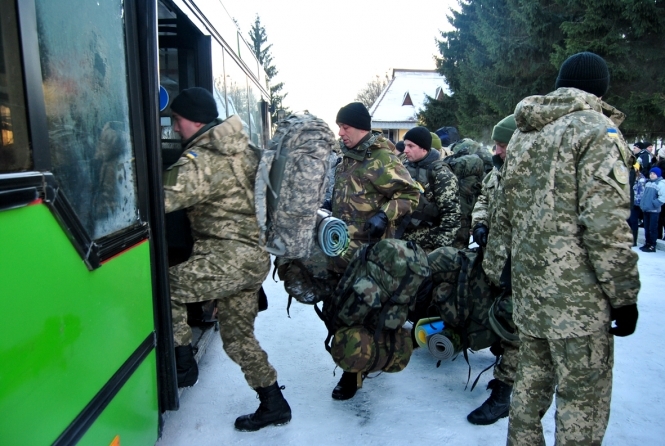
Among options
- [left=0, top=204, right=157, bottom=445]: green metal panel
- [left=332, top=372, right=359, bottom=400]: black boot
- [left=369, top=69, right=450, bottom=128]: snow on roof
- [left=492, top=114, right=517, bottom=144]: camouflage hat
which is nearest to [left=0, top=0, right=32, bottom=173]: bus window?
[left=0, top=204, right=157, bottom=445]: green metal panel

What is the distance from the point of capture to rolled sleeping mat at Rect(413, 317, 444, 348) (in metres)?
3.03

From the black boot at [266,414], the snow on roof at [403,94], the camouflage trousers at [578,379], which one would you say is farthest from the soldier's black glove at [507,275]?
the snow on roof at [403,94]

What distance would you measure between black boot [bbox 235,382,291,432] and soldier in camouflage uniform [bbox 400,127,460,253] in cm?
172

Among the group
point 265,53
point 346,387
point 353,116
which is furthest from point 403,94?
point 346,387

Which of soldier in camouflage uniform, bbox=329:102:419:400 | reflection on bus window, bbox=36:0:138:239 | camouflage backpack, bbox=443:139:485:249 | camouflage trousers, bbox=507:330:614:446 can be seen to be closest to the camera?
reflection on bus window, bbox=36:0:138:239

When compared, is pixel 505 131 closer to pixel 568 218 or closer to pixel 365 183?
pixel 365 183

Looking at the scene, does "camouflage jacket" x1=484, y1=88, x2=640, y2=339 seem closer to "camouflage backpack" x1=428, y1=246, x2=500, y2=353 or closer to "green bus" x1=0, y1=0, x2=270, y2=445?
"camouflage backpack" x1=428, y1=246, x2=500, y2=353

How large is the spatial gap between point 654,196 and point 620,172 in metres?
6.90

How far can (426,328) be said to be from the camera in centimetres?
306

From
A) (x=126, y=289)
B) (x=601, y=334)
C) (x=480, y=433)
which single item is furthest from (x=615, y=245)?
(x=126, y=289)

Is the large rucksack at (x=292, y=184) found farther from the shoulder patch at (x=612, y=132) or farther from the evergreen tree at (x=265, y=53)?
the evergreen tree at (x=265, y=53)

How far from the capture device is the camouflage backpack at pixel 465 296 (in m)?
2.90

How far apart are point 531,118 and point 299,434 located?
1.99 m

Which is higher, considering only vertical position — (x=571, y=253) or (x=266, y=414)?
(x=571, y=253)
